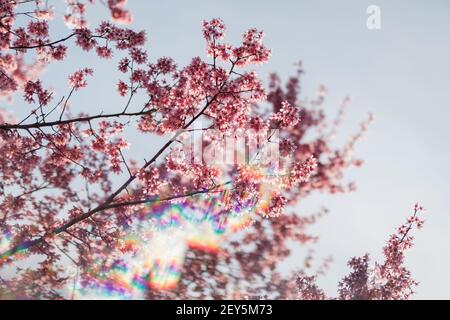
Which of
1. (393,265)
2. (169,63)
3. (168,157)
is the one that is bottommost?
(393,265)

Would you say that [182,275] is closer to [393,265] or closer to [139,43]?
[139,43]

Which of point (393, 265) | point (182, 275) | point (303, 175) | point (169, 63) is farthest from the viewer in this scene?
point (393, 265)

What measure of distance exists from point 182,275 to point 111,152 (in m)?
6.38

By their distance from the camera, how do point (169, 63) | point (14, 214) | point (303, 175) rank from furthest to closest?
1. point (14, 214)
2. point (169, 63)
3. point (303, 175)

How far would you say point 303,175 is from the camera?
1052 cm

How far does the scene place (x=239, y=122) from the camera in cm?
1116

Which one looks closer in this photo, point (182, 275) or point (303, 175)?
point (182, 275)

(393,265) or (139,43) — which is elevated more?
(139,43)
